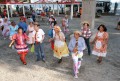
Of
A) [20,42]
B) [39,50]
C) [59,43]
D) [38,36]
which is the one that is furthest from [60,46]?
[20,42]

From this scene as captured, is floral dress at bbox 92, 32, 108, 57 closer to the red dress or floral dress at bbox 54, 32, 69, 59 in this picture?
floral dress at bbox 54, 32, 69, 59

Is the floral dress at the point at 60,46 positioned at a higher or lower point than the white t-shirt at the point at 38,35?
lower

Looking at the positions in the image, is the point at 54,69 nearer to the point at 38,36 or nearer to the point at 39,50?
the point at 39,50

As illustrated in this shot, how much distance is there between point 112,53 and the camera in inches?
396

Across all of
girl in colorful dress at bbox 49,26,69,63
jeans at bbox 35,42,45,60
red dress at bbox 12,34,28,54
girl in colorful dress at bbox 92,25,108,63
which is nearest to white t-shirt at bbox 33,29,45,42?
jeans at bbox 35,42,45,60

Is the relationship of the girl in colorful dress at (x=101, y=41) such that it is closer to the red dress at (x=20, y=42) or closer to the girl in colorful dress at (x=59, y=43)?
the girl in colorful dress at (x=59, y=43)

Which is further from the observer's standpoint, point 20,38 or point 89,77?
point 20,38

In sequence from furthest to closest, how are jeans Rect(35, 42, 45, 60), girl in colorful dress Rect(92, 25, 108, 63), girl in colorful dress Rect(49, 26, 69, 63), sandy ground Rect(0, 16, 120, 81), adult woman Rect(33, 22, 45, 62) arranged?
1. jeans Rect(35, 42, 45, 60)
2. adult woman Rect(33, 22, 45, 62)
3. girl in colorful dress Rect(92, 25, 108, 63)
4. girl in colorful dress Rect(49, 26, 69, 63)
5. sandy ground Rect(0, 16, 120, 81)

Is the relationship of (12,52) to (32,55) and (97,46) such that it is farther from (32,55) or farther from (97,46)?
(97,46)

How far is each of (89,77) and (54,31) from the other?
89.8 inches

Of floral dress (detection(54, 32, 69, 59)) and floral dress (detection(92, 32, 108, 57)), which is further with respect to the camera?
floral dress (detection(92, 32, 108, 57))

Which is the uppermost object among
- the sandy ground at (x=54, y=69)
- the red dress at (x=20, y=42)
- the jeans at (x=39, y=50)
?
the red dress at (x=20, y=42)

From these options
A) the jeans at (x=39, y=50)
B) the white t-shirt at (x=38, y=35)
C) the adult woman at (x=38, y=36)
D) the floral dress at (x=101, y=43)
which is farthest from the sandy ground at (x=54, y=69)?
the white t-shirt at (x=38, y=35)

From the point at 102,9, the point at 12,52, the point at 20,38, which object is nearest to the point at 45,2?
the point at 102,9
